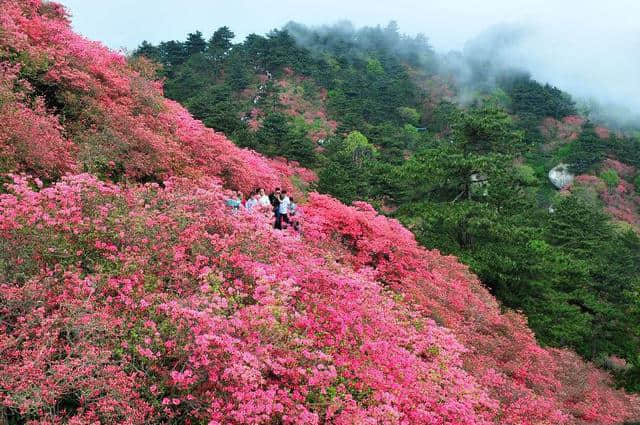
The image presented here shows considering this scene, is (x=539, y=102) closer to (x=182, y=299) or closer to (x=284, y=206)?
(x=284, y=206)

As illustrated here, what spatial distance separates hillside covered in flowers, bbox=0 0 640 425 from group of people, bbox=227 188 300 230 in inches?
24.3

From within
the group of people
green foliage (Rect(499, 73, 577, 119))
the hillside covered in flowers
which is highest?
green foliage (Rect(499, 73, 577, 119))

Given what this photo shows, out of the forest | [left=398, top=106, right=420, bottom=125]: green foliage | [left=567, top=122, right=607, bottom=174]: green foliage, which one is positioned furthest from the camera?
[left=398, top=106, right=420, bottom=125]: green foliage

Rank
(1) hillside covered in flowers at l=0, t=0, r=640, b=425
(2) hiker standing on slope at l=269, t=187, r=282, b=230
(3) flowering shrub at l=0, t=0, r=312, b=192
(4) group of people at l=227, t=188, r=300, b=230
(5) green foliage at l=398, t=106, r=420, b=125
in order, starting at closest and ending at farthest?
(1) hillside covered in flowers at l=0, t=0, r=640, b=425
(3) flowering shrub at l=0, t=0, r=312, b=192
(4) group of people at l=227, t=188, r=300, b=230
(2) hiker standing on slope at l=269, t=187, r=282, b=230
(5) green foliage at l=398, t=106, r=420, b=125

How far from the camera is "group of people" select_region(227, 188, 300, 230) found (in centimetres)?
1122

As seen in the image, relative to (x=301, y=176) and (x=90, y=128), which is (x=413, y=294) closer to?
(x=90, y=128)

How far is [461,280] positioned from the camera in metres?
16.2

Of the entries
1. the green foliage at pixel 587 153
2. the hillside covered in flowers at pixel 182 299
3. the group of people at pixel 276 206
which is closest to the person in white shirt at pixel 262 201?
the group of people at pixel 276 206

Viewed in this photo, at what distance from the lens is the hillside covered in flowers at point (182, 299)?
589 centimetres

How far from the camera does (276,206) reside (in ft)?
39.9

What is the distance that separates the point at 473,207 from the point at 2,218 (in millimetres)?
17281

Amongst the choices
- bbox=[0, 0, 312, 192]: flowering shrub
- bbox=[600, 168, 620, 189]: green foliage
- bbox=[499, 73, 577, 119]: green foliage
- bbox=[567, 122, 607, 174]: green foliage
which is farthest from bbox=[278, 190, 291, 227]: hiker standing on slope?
bbox=[499, 73, 577, 119]: green foliage

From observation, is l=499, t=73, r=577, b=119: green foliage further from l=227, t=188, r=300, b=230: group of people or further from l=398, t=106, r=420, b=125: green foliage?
l=227, t=188, r=300, b=230: group of people

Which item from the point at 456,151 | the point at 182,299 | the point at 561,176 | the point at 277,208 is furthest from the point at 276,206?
the point at 561,176
